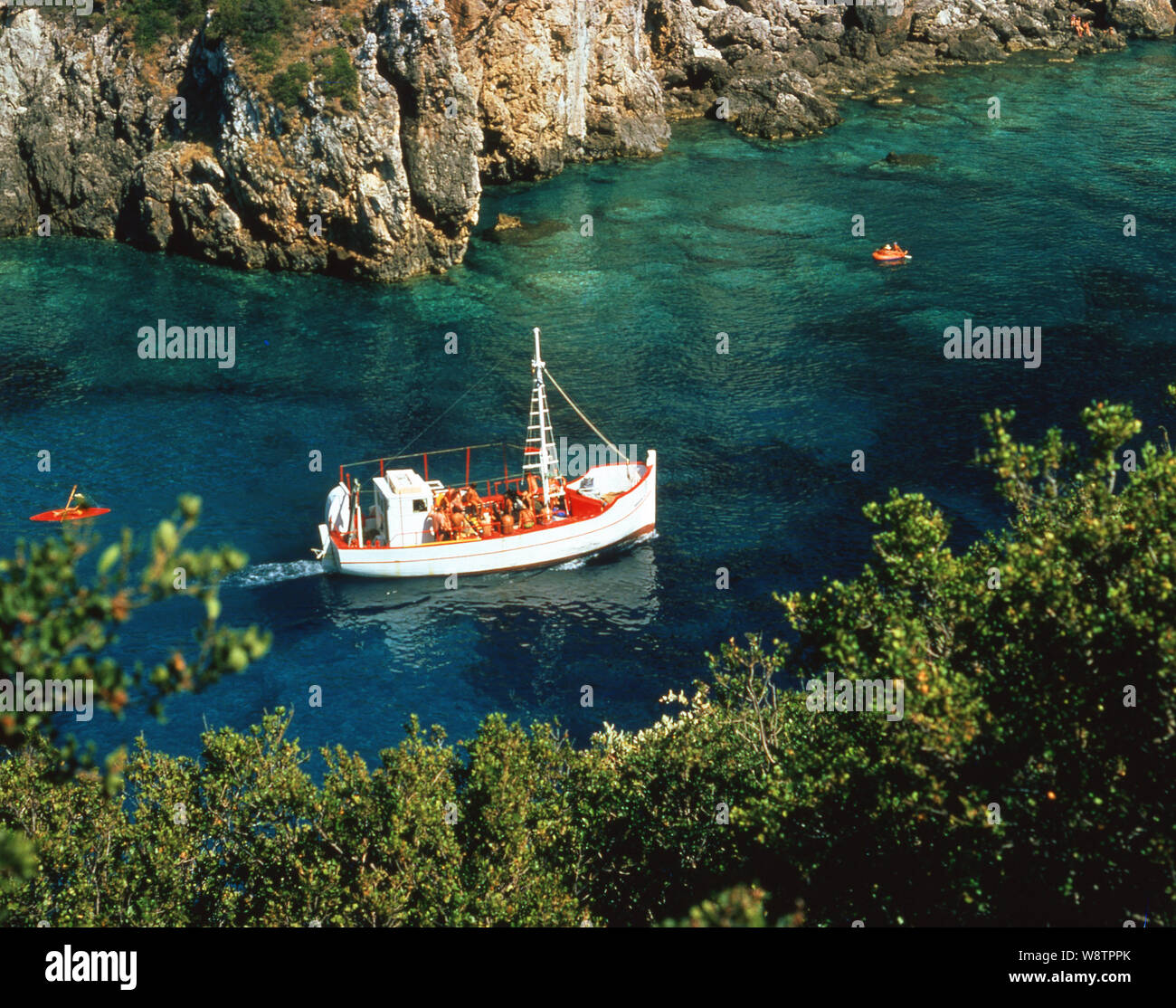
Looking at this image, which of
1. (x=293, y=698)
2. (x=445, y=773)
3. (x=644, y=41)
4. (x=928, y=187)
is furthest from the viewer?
(x=644, y=41)

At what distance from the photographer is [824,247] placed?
9162 cm

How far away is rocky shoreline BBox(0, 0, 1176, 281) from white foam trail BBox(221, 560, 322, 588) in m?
35.8

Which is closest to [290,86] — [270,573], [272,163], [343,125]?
[343,125]

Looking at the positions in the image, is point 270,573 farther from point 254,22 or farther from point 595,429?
point 254,22

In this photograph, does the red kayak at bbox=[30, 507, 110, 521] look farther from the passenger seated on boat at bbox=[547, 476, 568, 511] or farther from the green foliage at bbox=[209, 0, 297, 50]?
the green foliage at bbox=[209, 0, 297, 50]

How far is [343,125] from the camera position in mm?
87000

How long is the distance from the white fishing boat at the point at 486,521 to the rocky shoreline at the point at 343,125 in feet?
107

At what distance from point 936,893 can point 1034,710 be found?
15.1 feet

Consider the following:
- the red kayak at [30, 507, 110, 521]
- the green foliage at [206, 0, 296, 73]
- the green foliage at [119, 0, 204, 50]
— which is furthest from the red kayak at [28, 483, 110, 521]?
the green foliage at [119, 0, 204, 50]

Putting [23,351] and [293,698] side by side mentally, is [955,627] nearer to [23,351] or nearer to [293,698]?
[293,698]

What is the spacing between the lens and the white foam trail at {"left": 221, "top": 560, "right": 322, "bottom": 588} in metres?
57.5

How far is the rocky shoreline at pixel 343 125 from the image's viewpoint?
88.4m

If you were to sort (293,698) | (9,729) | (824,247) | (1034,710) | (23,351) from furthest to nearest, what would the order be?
(824,247), (23,351), (293,698), (1034,710), (9,729)
